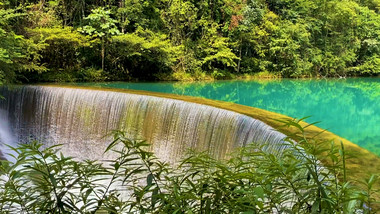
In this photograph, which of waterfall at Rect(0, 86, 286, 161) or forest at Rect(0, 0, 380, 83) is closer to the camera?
waterfall at Rect(0, 86, 286, 161)

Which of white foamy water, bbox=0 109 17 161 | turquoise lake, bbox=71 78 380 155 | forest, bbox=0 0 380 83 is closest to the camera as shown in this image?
turquoise lake, bbox=71 78 380 155

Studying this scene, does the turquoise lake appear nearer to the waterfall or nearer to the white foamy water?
the waterfall

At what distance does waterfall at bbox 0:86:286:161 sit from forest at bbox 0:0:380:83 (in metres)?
1.05

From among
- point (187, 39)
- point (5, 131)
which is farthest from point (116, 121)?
point (187, 39)

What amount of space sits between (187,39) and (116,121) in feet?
29.0

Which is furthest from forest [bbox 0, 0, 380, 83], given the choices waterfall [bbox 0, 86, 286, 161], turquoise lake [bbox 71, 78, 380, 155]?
turquoise lake [bbox 71, 78, 380, 155]

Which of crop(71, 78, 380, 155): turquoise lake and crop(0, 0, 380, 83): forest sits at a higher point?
crop(0, 0, 380, 83): forest

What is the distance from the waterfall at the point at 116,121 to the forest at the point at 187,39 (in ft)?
3.46

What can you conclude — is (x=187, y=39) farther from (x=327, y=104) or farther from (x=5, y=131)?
(x=5, y=131)

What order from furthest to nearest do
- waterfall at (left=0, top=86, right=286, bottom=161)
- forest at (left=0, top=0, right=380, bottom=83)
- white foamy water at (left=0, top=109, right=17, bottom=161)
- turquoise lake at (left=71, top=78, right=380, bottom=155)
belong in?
forest at (left=0, top=0, right=380, bottom=83)
white foamy water at (left=0, top=109, right=17, bottom=161)
turquoise lake at (left=71, top=78, right=380, bottom=155)
waterfall at (left=0, top=86, right=286, bottom=161)

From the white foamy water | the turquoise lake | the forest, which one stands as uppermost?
the forest

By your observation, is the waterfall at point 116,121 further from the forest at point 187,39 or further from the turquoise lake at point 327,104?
the turquoise lake at point 327,104

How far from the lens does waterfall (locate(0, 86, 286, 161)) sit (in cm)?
548

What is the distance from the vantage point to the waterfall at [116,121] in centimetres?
548
